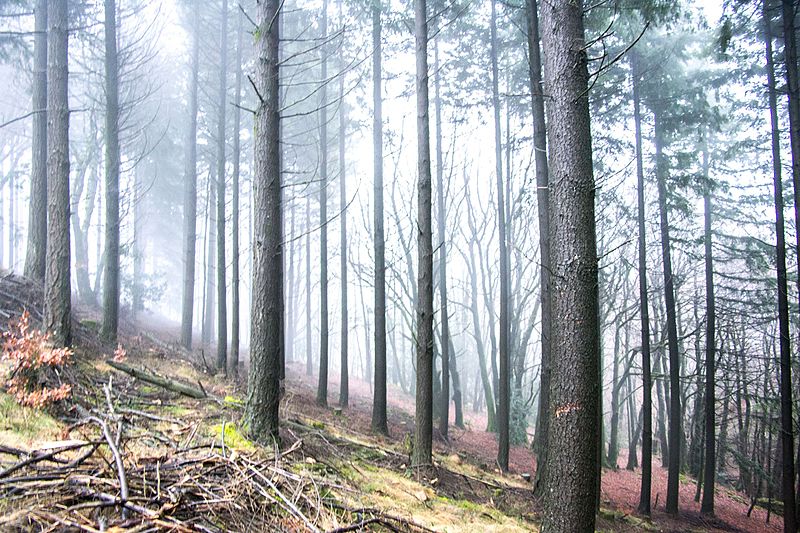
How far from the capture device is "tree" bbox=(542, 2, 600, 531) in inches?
172

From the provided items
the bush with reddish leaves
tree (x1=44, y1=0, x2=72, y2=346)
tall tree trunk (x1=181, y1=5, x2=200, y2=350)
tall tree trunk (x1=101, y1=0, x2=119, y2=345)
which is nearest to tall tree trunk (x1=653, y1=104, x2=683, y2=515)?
the bush with reddish leaves

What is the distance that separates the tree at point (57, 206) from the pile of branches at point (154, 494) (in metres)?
4.79

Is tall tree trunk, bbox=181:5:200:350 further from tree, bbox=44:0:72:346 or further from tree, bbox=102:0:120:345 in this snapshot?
tree, bbox=44:0:72:346

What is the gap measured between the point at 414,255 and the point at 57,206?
48.2ft

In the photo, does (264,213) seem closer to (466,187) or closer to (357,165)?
(466,187)

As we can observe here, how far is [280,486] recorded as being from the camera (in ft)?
13.7

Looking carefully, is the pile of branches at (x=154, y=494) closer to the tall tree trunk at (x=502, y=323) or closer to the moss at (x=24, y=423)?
the moss at (x=24, y=423)

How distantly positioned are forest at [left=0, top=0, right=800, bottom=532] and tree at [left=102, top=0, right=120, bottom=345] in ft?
0.23

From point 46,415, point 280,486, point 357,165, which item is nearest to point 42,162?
point 46,415

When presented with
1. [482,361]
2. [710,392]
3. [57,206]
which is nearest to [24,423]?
[57,206]

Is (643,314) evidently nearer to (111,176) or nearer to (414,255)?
(414,255)

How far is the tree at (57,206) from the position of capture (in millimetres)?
7922

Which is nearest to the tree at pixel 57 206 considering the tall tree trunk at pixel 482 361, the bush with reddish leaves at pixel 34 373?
the bush with reddish leaves at pixel 34 373

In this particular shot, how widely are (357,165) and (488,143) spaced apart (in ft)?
30.9
